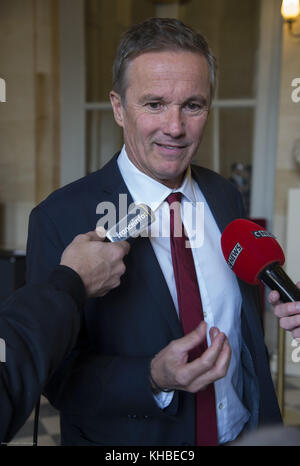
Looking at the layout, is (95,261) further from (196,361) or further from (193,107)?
(193,107)

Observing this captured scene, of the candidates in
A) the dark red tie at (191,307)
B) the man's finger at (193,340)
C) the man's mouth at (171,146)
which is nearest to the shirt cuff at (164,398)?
the dark red tie at (191,307)

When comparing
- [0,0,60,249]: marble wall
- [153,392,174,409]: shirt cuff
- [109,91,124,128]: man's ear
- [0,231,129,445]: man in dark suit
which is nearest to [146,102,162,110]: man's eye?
[109,91,124,128]: man's ear

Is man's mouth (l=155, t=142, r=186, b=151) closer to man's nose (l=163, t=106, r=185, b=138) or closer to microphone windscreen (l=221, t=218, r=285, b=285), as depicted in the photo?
man's nose (l=163, t=106, r=185, b=138)

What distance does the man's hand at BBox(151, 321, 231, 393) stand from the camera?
0.98 metres

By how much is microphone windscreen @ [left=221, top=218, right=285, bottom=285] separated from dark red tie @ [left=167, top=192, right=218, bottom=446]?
11 centimetres

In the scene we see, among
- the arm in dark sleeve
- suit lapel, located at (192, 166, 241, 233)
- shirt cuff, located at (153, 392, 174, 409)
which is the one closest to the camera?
the arm in dark sleeve

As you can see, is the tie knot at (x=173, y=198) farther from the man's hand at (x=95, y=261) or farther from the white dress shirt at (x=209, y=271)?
the man's hand at (x=95, y=261)

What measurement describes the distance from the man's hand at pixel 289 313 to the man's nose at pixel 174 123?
467 mm

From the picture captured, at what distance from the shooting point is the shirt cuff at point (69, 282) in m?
0.97

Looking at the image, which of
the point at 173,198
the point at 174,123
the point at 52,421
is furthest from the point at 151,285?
the point at 52,421

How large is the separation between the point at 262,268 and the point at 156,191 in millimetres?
378

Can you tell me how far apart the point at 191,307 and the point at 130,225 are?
0.35 metres

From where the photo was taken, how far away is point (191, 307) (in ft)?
4.39
